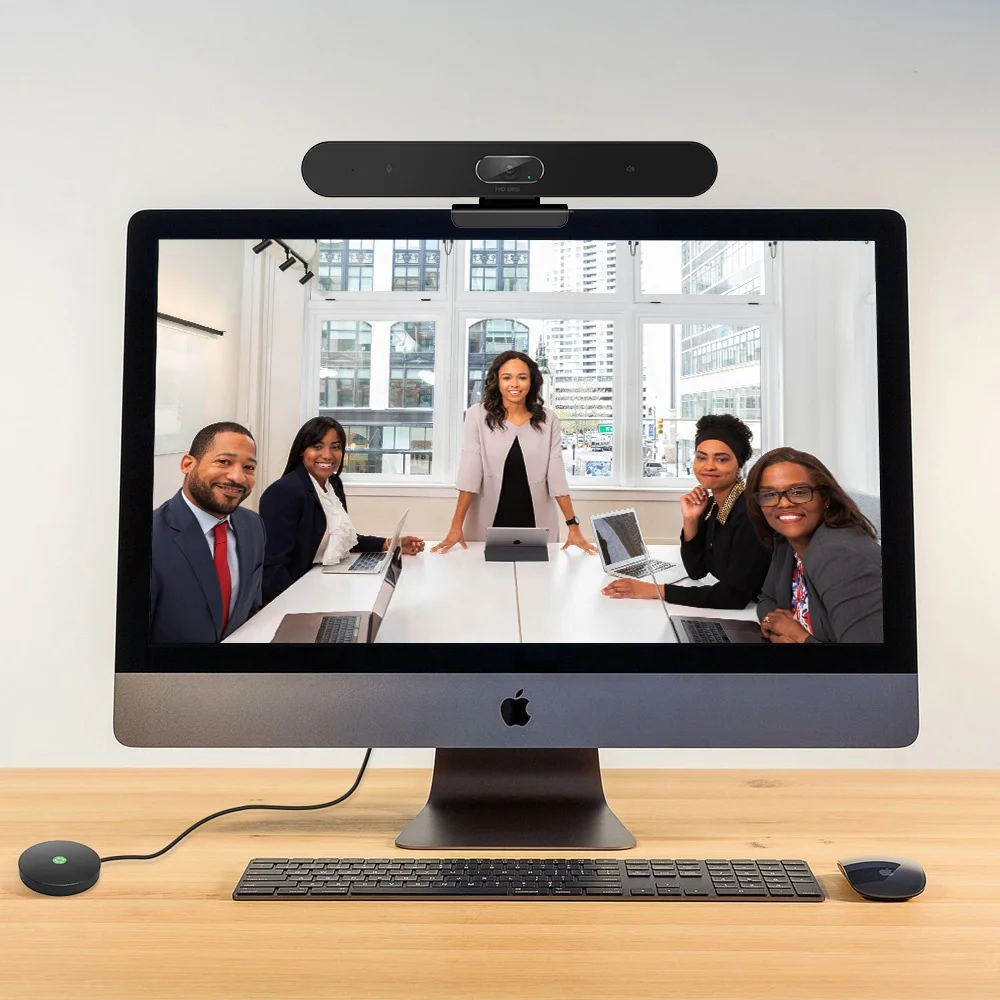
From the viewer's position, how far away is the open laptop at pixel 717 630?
3.11ft

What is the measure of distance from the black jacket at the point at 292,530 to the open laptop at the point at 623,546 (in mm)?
273

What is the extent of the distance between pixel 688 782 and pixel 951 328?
0.87 meters

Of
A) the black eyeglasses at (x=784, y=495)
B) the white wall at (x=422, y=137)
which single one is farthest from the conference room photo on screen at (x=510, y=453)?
the white wall at (x=422, y=137)

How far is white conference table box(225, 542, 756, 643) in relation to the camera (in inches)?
37.3

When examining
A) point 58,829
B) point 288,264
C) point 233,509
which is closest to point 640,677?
point 233,509

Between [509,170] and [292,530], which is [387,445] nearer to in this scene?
[292,530]

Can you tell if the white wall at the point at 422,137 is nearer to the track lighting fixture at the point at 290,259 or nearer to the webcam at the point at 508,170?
the webcam at the point at 508,170

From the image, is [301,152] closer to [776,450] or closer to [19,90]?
[19,90]

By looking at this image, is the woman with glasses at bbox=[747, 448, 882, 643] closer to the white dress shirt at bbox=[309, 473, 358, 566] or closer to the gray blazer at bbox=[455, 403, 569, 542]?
the gray blazer at bbox=[455, 403, 569, 542]

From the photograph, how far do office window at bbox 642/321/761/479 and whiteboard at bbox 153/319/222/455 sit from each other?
→ 1.78 ft

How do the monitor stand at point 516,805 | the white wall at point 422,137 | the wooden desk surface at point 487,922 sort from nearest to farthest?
the wooden desk surface at point 487,922, the monitor stand at point 516,805, the white wall at point 422,137

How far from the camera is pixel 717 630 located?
95 centimetres

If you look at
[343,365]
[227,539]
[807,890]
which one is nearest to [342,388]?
[343,365]

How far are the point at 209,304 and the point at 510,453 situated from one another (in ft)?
1.38
